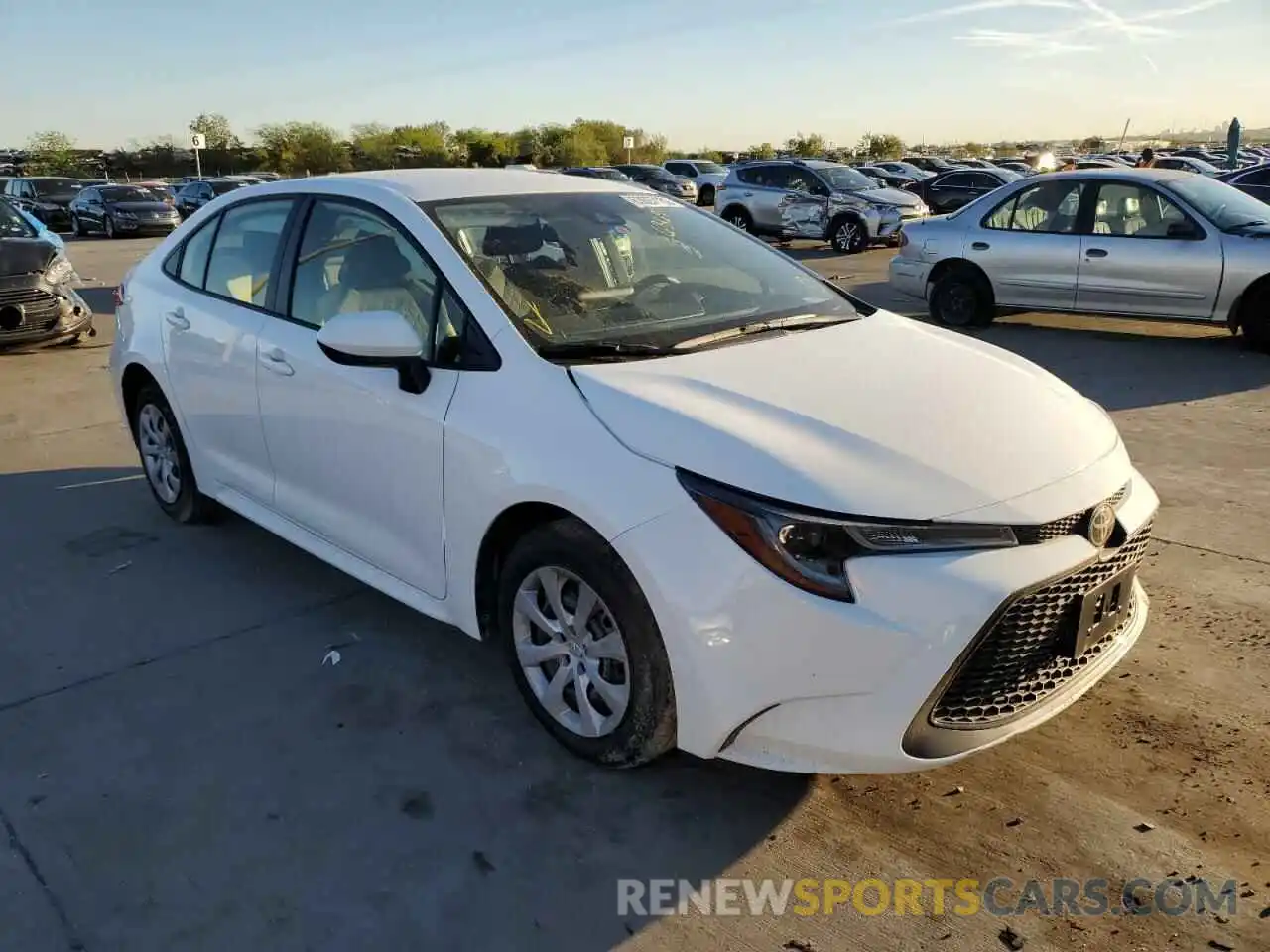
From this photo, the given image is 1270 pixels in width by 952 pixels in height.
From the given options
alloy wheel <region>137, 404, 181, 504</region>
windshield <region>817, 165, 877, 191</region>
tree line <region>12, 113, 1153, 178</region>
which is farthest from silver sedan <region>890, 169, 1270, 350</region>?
tree line <region>12, 113, 1153, 178</region>

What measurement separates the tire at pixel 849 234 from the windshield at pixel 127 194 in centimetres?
1863

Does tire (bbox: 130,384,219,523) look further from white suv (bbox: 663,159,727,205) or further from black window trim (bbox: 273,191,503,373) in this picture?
white suv (bbox: 663,159,727,205)

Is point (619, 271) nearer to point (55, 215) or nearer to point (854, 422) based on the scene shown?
point (854, 422)

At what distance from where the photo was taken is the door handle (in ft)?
12.6

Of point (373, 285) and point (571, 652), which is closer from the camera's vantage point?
point (571, 652)

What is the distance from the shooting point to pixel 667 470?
8.55 feet

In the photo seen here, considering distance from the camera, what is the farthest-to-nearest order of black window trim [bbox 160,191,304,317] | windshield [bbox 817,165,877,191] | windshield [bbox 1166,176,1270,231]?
windshield [bbox 817,165,877,191] → windshield [bbox 1166,176,1270,231] → black window trim [bbox 160,191,304,317]

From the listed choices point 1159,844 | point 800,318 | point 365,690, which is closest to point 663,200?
point 800,318

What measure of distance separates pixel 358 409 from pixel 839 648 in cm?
191

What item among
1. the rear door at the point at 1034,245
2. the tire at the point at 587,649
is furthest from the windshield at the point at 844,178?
the tire at the point at 587,649

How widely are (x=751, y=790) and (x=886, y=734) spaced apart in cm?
63

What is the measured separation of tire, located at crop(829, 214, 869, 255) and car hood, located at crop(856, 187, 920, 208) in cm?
56

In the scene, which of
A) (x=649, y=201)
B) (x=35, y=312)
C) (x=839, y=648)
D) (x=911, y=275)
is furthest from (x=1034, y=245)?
(x=35, y=312)

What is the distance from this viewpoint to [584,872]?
263cm
